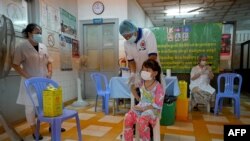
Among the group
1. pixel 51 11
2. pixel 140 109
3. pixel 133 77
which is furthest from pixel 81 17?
pixel 140 109

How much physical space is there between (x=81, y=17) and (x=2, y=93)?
122 inches

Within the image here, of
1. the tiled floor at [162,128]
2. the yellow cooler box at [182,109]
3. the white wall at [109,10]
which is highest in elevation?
the white wall at [109,10]

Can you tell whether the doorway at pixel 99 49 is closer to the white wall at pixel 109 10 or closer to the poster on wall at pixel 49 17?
the white wall at pixel 109 10

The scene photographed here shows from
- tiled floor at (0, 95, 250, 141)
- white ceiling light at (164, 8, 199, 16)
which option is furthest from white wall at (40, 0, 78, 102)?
white ceiling light at (164, 8, 199, 16)

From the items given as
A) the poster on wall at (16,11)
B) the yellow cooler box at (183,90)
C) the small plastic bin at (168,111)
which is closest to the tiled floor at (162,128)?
the small plastic bin at (168,111)

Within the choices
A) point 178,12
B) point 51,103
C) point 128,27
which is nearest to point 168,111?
point 128,27

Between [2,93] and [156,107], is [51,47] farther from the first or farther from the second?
[156,107]

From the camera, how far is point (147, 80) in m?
1.89

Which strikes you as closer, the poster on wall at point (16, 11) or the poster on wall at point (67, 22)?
the poster on wall at point (16, 11)

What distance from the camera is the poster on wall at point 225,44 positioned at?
14.5 ft

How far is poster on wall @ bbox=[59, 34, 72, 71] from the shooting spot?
14.1 ft

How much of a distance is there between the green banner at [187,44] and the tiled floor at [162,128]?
139 centimetres

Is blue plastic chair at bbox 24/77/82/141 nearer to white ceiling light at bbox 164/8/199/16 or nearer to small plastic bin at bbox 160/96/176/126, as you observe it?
small plastic bin at bbox 160/96/176/126

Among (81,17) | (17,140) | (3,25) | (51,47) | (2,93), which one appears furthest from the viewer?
(81,17)
